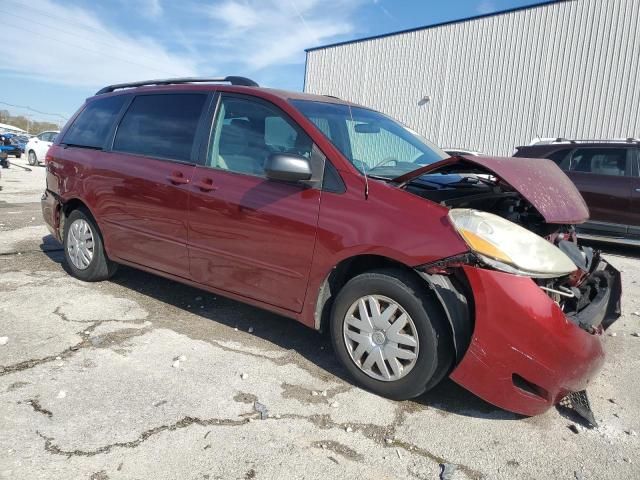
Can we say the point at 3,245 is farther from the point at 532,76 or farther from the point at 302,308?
the point at 532,76

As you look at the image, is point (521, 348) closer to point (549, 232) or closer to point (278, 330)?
point (549, 232)

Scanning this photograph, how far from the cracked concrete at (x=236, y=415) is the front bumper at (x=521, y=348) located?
0.26m

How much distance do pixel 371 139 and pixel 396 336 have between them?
1593 millimetres

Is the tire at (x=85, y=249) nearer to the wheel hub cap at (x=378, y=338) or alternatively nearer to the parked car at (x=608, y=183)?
the wheel hub cap at (x=378, y=338)

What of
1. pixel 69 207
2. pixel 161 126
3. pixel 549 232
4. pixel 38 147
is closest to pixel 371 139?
pixel 549 232

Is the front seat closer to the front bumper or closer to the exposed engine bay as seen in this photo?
the exposed engine bay

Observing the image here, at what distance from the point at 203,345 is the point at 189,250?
699 millimetres

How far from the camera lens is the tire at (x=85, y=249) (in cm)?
462

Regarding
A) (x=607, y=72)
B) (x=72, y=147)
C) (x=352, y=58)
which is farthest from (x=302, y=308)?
(x=352, y=58)

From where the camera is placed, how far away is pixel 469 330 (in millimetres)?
2625

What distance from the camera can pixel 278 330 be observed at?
389 centimetres

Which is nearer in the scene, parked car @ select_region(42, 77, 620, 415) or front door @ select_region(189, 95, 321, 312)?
parked car @ select_region(42, 77, 620, 415)

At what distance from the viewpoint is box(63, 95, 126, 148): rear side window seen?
4.56m

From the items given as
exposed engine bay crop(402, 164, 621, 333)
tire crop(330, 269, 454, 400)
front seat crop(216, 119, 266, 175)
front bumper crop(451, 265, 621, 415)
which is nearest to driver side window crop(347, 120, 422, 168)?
exposed engine bay crop(402, 164, 621, 333)
